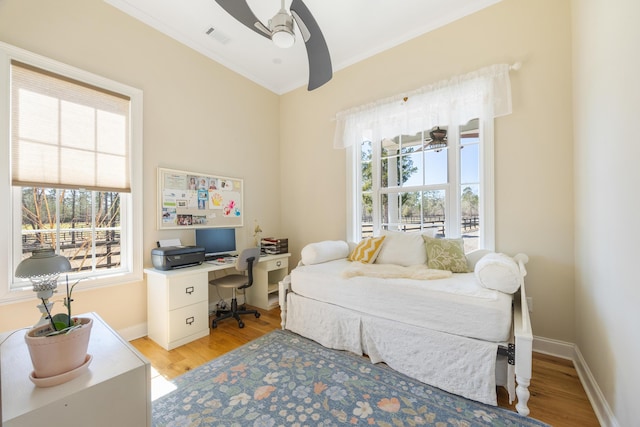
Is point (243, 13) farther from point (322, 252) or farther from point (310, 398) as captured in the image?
point (310, 398)

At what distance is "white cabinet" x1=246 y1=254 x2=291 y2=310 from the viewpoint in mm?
3164

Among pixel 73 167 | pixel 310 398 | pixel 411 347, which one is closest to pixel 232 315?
pixel 310 398

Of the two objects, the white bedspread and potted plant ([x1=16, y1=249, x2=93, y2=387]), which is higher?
potted plant ([x1=16, y1=249, x2=93, y2=387])

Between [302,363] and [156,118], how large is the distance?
2.65m

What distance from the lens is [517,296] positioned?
81.7 inches

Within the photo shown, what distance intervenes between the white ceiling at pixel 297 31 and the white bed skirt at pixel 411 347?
2.59 metres

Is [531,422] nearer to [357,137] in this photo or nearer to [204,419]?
[204,419]

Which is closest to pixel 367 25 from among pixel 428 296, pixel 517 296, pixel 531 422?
pixel 428 296

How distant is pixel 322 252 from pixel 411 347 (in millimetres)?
1200

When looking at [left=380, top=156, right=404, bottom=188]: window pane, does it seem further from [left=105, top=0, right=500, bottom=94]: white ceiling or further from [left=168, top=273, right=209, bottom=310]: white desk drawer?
[left=168, top=273, right=209, bottom=310]: white desk drawer

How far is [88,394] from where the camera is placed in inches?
34.9

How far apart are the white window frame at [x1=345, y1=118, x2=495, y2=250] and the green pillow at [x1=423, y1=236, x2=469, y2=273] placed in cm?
23

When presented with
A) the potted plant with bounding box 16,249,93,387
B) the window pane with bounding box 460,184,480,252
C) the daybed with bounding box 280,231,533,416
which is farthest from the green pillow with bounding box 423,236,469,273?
the potted plant with bounding box 16,249,93,387

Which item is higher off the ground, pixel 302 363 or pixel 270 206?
pixel 270 206
